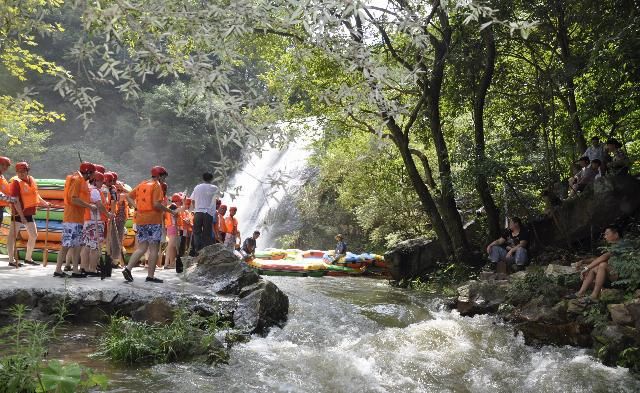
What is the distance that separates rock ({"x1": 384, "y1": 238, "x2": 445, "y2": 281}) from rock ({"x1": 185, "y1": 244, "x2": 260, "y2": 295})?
6652mm

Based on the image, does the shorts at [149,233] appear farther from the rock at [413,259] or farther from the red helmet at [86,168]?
the rock at [413,259]

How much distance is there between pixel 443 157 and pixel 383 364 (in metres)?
8.03

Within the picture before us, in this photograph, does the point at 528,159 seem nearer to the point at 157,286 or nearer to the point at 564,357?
the point at 564,357

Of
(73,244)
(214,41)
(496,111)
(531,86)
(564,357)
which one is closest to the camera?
(214,41)

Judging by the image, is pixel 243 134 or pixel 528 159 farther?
pixel 528 159

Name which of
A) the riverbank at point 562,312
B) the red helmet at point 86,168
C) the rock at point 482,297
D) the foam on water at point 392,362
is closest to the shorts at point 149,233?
the red helmet at point 86,168

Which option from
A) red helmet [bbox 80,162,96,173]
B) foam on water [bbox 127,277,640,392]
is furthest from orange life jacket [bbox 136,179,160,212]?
foam on water [bbox 127,277,640,392]

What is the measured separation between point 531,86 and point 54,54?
37.1 meters

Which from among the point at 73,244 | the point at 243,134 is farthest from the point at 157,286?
the point at 243,134

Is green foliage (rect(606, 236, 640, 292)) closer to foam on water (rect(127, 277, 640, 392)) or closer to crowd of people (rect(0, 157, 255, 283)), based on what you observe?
foam on water (rect(127, 277, 640, 392))

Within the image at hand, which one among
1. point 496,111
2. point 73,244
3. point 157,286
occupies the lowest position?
point 157,286

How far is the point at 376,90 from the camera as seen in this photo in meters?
3.20

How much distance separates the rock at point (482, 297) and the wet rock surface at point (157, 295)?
327cm

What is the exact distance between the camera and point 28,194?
26.5ft
